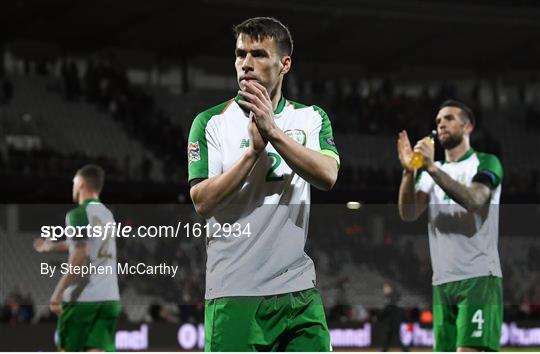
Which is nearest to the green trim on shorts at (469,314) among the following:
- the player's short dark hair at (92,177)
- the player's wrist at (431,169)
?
the player's wrist at (431,169)

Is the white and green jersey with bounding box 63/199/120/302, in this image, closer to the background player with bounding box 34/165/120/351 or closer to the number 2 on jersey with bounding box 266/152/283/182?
the background player with bounding box 34/165/120/351

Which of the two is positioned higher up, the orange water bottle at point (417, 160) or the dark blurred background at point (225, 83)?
the dark blurred background at point (225, 83)

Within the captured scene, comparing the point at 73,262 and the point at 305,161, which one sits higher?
the point at 305,161

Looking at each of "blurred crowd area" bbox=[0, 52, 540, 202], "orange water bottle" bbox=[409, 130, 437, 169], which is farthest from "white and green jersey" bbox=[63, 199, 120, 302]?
"blurred crowd area" bbox=[0, 52, 540, 202]

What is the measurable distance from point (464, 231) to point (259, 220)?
348cm

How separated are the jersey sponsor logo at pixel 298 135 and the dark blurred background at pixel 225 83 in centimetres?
1267

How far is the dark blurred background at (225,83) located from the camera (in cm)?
1945

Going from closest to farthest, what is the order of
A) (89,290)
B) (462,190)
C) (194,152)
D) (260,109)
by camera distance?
(260,109)
(194,152)
(462,190)
(89,290)

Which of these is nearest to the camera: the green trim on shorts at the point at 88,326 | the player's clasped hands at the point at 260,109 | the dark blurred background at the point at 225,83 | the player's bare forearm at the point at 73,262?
the player's clasped hands at the point at 260,109

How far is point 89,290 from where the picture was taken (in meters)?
7.38

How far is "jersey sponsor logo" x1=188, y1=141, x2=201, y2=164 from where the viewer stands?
12.4ft

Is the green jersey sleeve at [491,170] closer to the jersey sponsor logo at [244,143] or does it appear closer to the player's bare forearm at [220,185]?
the jersey sponsor logo at [244,143]

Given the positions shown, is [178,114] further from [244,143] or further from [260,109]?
[260,109]

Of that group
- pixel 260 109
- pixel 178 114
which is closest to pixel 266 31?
pixel 260 109
